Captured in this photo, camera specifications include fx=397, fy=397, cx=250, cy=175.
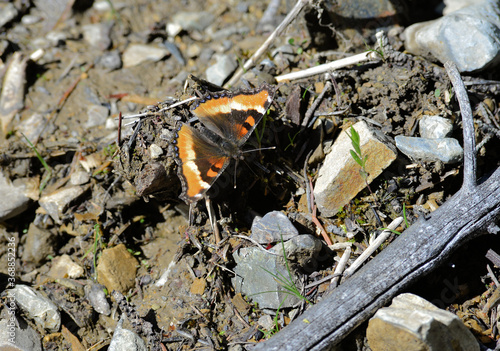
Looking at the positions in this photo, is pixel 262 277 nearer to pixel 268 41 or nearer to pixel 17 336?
pixel 17 336

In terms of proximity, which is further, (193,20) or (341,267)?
(193,20)

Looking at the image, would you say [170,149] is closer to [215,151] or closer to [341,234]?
[215,151]

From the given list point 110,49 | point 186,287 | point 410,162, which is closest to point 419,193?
point 410,162

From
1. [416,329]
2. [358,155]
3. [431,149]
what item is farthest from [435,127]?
[416,329]

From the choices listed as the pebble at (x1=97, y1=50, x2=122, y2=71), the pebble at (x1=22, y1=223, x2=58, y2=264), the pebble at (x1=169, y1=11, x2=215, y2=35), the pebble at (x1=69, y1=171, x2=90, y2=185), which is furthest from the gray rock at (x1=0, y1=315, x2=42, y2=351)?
the pebble at (x1=169, y1=11, x2=215, y2=35)

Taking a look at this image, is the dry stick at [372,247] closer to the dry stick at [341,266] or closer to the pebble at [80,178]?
the dry stick at [341,266]

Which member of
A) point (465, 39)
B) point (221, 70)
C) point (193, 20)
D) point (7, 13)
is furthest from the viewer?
point (193, 20)

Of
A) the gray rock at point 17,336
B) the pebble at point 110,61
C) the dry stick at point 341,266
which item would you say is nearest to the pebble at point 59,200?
the gray rock at point 17,336
